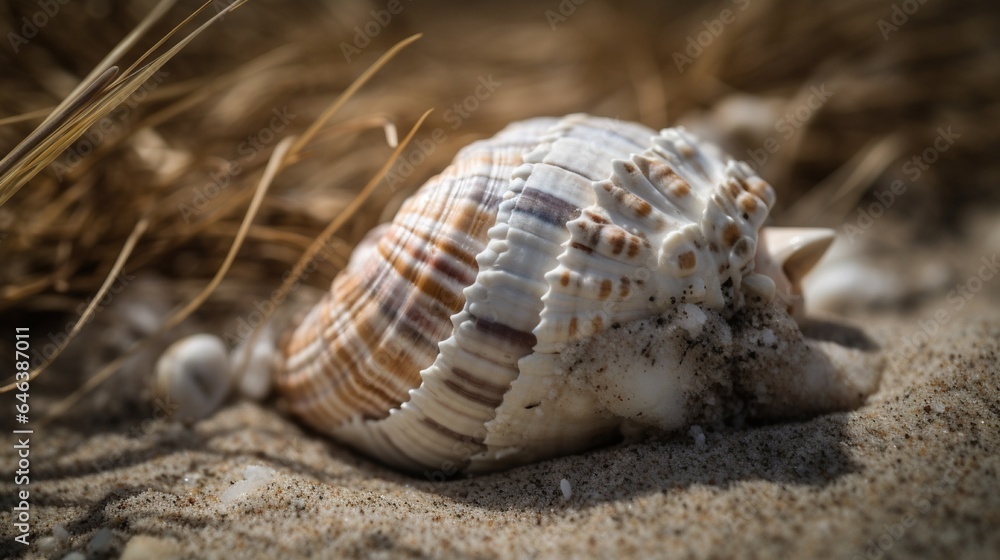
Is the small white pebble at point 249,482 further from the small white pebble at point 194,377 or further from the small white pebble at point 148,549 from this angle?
the small white pebble at point 194,377

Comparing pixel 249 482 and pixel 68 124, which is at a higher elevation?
pixel 68 124

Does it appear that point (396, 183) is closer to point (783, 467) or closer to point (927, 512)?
point (783, 467)

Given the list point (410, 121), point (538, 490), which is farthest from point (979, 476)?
point (410, 121)

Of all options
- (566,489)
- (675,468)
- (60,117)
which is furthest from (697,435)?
(60,117)

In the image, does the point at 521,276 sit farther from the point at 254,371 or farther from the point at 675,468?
the point at 254,371


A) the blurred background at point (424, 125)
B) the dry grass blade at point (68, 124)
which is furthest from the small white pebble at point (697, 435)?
the dry grass blade at point (68, 124)

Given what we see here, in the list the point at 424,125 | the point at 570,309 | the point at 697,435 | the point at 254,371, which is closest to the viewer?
the point at 570,309

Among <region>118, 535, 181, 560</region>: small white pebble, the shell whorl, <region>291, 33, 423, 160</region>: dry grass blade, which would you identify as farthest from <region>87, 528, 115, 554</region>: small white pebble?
<region>291, 33, 423, 160</region>: dry grass blade
